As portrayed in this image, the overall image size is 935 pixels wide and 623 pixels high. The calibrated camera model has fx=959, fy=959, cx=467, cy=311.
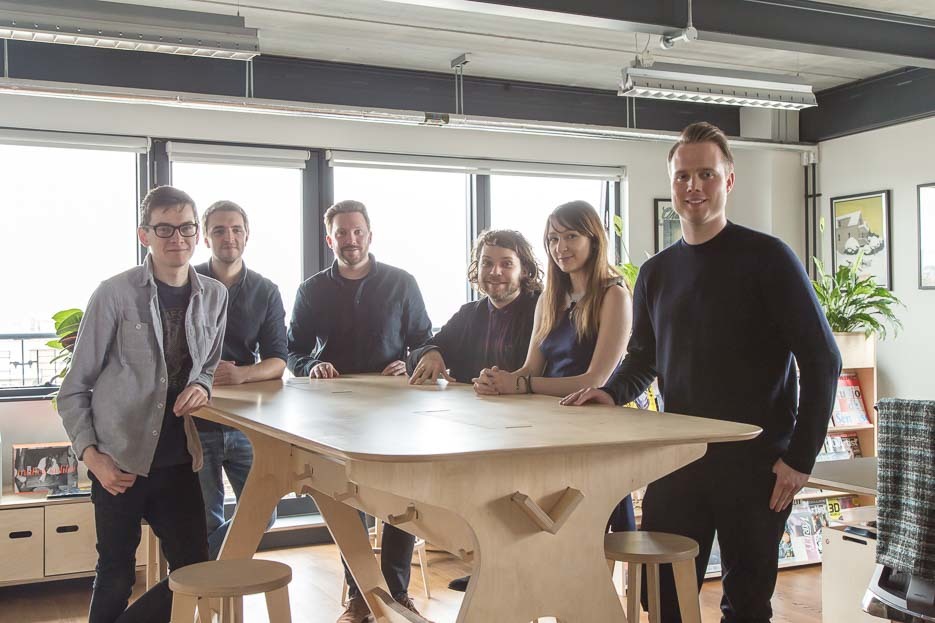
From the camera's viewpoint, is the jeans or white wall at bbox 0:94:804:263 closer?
the jeans

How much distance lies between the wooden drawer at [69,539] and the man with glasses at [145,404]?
6.41 feet

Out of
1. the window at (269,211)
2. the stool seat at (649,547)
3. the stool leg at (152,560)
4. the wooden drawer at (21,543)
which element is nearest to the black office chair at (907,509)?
the stool seat at (649,547)

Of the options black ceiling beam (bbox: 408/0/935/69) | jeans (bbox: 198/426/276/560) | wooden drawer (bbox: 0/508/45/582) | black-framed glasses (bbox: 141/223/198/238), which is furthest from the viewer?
wooden drawer (bbox: 0/508/45/582)


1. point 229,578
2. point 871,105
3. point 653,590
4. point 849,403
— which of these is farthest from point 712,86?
point 229,578

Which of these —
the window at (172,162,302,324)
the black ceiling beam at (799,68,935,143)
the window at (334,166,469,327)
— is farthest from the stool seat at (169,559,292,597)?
the black ceiling beam at (799,68,935,143)

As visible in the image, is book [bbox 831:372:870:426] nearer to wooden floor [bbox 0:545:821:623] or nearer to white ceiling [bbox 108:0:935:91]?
wooden floor [bbox 0:545:821:623]

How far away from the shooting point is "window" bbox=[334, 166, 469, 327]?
6.10 meters

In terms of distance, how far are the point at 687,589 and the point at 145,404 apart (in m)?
1.52

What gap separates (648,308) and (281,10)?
3.02m

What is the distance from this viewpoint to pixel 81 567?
179 inches

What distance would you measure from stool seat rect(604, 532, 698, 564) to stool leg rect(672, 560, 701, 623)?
0.03m

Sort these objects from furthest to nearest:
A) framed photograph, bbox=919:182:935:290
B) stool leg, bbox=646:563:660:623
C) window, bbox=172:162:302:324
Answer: framed photograph, bbox=919:182:935:290, window, bbox=172:162:302:324, stool leg, bbox=646:563:660:623

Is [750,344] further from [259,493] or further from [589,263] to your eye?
[259,493]

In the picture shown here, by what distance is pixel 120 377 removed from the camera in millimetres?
2635
